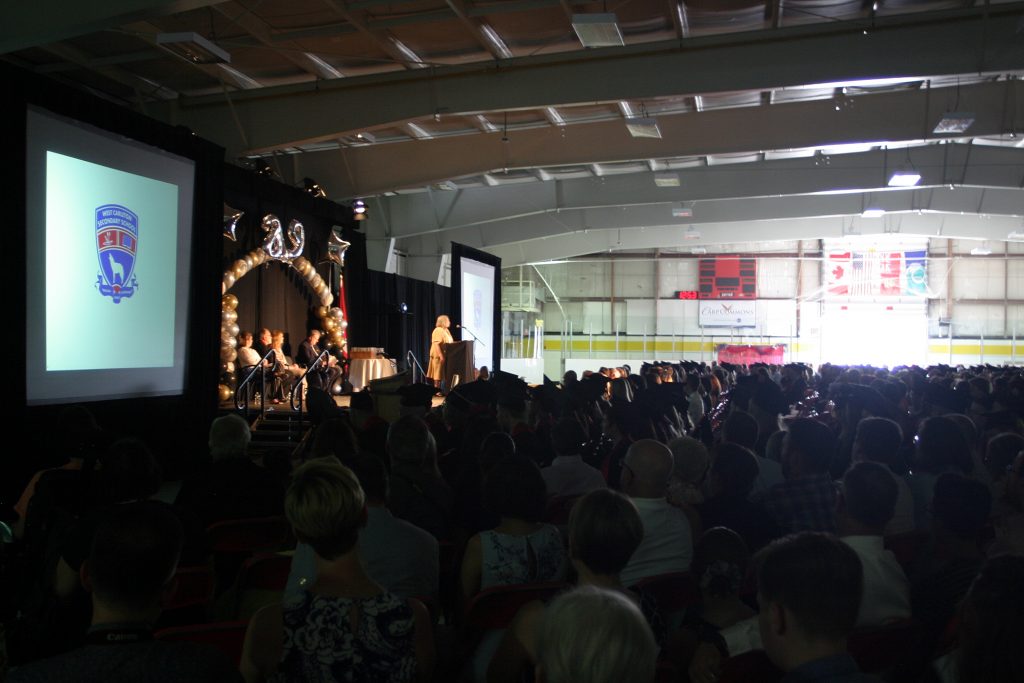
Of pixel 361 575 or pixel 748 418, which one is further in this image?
pixel 748 418

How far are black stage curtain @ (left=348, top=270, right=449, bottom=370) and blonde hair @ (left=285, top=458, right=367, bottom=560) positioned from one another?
14832mm

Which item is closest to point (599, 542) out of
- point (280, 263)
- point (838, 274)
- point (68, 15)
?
point (68, 15)

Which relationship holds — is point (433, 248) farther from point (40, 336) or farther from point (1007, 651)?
point (1007, 651)

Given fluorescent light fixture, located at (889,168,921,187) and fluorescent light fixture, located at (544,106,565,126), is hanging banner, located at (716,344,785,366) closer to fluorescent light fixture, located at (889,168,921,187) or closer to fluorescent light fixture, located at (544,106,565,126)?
fluorescent light fixture, located at (889,168,921,187)

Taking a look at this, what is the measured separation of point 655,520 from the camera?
11.1 ft

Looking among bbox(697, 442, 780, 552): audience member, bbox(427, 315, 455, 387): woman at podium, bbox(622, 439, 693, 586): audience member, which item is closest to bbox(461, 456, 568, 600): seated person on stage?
bbox(622, 439, 693, 586): audience member

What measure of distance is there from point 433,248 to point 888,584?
20.1 meters

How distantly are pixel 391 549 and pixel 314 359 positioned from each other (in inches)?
477

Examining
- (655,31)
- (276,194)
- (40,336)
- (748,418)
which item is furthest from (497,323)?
(748,418)

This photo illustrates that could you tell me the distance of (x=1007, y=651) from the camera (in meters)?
1.50

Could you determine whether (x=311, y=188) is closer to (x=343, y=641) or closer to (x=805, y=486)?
(x=805, y=486)

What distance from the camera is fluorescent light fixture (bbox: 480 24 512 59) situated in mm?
10230

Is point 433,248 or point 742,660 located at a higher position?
point 433,248

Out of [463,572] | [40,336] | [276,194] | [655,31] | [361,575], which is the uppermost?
[655,31]
